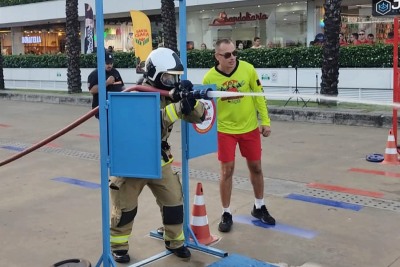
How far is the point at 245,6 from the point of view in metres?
24.0

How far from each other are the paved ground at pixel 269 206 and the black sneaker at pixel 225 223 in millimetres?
69

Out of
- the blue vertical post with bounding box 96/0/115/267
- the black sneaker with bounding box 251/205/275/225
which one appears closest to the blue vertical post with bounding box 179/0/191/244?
the blue vertical post with bounding box 96/0/115/267

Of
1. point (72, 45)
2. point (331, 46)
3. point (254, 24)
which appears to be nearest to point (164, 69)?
point (331, 46)

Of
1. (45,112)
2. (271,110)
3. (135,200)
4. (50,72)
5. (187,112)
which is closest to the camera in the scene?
(187,112)

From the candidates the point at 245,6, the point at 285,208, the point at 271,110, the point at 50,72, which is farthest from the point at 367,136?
the point at 50,72

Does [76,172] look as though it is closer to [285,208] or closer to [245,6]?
[285,208]

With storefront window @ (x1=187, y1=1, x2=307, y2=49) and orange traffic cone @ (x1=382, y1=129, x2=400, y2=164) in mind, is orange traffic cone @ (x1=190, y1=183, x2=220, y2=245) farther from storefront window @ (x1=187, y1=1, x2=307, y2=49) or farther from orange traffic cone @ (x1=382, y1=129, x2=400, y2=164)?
storefront window @ (x1=187, y1=1, x2=307, y2=49)

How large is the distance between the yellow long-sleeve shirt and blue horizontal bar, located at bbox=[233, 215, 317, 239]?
0.95m

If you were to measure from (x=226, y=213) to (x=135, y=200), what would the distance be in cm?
124

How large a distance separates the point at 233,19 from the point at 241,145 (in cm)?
2057

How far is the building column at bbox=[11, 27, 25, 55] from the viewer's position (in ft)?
116

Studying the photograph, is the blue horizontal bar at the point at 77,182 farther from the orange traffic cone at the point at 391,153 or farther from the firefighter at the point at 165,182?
the orange traffic cone at the point at 391,153

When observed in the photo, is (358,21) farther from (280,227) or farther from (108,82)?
(280,227)

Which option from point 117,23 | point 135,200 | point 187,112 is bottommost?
point 135,200
